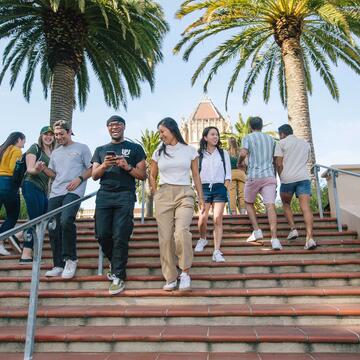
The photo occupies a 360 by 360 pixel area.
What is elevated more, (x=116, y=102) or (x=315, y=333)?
(x=116, y=102)

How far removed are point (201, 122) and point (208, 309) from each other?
212ft

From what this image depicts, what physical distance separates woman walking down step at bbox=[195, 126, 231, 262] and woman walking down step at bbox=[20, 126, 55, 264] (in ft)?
6.86

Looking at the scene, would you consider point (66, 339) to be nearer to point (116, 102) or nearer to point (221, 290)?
point (221, 290)

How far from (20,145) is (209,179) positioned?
295cm

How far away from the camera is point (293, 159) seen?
527 cm

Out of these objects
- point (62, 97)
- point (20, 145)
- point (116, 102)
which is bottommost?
point (20, 145)

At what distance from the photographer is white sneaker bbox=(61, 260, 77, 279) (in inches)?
167

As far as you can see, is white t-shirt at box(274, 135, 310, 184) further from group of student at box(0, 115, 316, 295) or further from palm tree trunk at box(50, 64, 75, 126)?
palm tree trunk at box(50, 64, 75, 126)

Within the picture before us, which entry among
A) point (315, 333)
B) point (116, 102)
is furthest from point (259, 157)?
point (116, 102)

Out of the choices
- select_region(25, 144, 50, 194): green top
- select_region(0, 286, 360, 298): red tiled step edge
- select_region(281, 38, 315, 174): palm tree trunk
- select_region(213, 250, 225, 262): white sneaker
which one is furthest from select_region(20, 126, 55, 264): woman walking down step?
select_region(281, 38, 315, 174): palm tree trunk

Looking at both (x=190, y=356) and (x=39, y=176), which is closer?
(x=190, y=356)

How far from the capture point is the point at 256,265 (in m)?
4.40

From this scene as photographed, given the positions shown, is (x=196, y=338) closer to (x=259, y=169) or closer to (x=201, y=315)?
(x=201, y=315)

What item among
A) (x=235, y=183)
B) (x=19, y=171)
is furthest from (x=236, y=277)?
(x=235, y=183)
